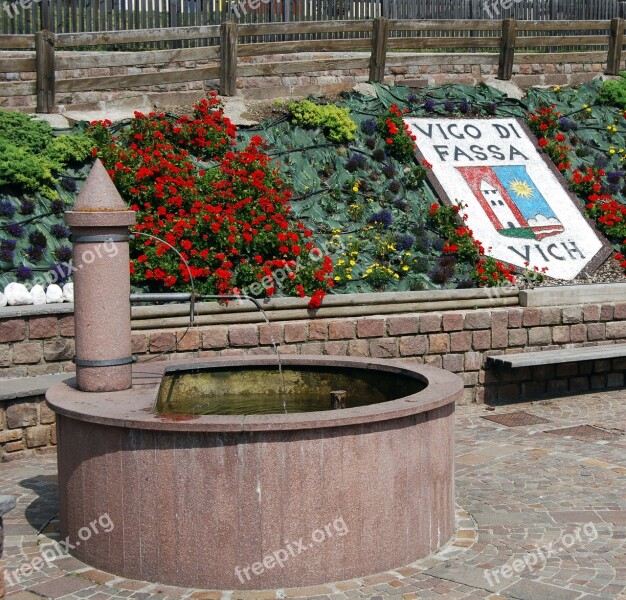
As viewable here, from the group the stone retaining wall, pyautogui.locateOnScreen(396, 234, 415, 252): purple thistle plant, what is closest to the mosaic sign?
pyautogui.locateOnScreen(396, 234, 415, 252): purple thistle plant

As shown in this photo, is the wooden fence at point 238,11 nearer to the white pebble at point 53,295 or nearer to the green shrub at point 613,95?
the green shrub at point 613,95

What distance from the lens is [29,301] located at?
931cm

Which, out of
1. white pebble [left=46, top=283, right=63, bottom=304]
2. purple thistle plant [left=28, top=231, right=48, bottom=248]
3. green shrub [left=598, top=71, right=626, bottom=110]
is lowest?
white pebble [left=46, top=283, right=63, bottom=304]

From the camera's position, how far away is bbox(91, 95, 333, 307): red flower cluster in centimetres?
1052

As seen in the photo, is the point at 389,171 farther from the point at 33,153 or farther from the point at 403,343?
the point at 33,153

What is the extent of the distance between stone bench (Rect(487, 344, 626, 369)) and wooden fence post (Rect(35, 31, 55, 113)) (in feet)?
21.0

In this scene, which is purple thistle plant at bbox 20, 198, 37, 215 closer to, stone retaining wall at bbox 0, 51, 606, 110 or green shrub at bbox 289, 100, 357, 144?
stone retaining wall at bbox 0, 51, 606, 110

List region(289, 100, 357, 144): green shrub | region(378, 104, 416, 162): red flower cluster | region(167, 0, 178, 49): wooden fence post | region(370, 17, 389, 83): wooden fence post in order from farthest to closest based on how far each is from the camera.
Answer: region(167, 0, 178, 49): wooden fence post, region(370, 17, 389, 83): wooden fence post, region(378, 104, 416, 162): red flower cluster, region(289, 100, 357, 144): green shrub

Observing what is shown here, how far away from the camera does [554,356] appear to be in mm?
10961

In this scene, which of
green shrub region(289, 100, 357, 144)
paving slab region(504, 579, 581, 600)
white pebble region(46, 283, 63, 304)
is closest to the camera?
paving slab region(504, 579, 581, 600)

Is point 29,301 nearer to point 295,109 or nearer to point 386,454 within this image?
point 386,454

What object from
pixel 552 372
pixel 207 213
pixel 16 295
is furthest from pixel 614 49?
pixel 16 295

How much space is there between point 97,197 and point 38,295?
2.88m

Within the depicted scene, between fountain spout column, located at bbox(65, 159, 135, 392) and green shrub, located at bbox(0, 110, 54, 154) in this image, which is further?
green shrub, located at bbox(0, 110, 54, 154)
